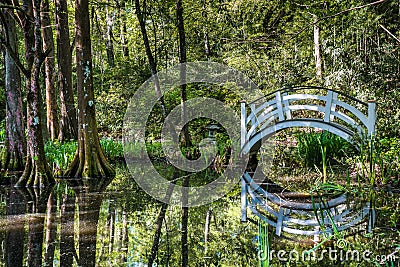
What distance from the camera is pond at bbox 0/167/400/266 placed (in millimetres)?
3391

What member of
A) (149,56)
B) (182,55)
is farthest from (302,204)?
(149,56)

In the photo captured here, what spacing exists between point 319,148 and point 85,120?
15.0 ft

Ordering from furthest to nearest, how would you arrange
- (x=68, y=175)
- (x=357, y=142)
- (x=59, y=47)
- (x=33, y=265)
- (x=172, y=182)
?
1. (x=59, y=47)
2. (x=68, y=175)
3. (x=172, y=182)
4. (x=357, y=142)
5. (x=33, y=265)

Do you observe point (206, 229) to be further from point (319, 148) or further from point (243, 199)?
point (319, 148)

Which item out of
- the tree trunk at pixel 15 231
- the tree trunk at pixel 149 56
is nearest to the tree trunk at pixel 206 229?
the tree trunk at pixel 15 231

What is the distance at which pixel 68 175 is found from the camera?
8477 mm

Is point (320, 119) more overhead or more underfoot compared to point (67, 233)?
more overhead

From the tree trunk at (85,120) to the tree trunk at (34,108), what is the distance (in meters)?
1.08

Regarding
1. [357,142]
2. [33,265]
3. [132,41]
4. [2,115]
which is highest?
[132,41]

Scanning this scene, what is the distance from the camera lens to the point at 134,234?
4.14 meters

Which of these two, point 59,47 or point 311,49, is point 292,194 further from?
point 59,47

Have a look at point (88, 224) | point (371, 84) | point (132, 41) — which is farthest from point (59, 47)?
point (88, 224)

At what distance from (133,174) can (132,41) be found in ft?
34.2

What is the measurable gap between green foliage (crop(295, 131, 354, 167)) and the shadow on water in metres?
3.89
